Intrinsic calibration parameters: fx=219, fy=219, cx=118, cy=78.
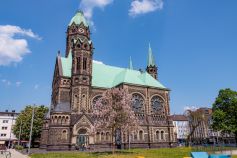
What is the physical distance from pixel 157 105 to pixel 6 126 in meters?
77.3

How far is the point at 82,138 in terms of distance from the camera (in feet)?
171

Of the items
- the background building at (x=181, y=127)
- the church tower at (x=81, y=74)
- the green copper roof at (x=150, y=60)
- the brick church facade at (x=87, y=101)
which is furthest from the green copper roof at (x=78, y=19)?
the background building at (x=181, y=127)

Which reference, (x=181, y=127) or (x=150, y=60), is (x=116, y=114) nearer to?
(x=150, y=60)

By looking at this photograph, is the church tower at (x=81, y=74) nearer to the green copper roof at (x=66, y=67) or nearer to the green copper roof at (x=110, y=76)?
the green copper roof at (x=66, y=67)

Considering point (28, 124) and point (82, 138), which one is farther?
A: point (28, 124)

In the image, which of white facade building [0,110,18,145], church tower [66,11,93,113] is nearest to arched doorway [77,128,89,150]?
church tower [66,11,93,113]

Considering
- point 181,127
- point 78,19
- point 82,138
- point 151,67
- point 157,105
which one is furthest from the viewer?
point 181,127

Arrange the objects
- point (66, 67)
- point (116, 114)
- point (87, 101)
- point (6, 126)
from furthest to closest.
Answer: point (6, 126)
point (66, 67)
point (87, 101)
point (116, 114)

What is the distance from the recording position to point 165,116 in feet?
214

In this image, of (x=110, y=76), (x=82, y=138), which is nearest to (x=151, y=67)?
(x=110, y=76)

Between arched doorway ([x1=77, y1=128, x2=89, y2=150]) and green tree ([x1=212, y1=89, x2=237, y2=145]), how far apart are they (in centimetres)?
3347

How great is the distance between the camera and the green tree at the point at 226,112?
184ft

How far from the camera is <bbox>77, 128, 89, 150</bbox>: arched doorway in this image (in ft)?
169

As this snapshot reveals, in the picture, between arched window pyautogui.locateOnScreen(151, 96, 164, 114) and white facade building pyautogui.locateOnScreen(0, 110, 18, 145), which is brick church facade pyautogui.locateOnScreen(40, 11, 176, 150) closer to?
arched window pyautogui.locateOnScreen(151, 96, 164, 114)
